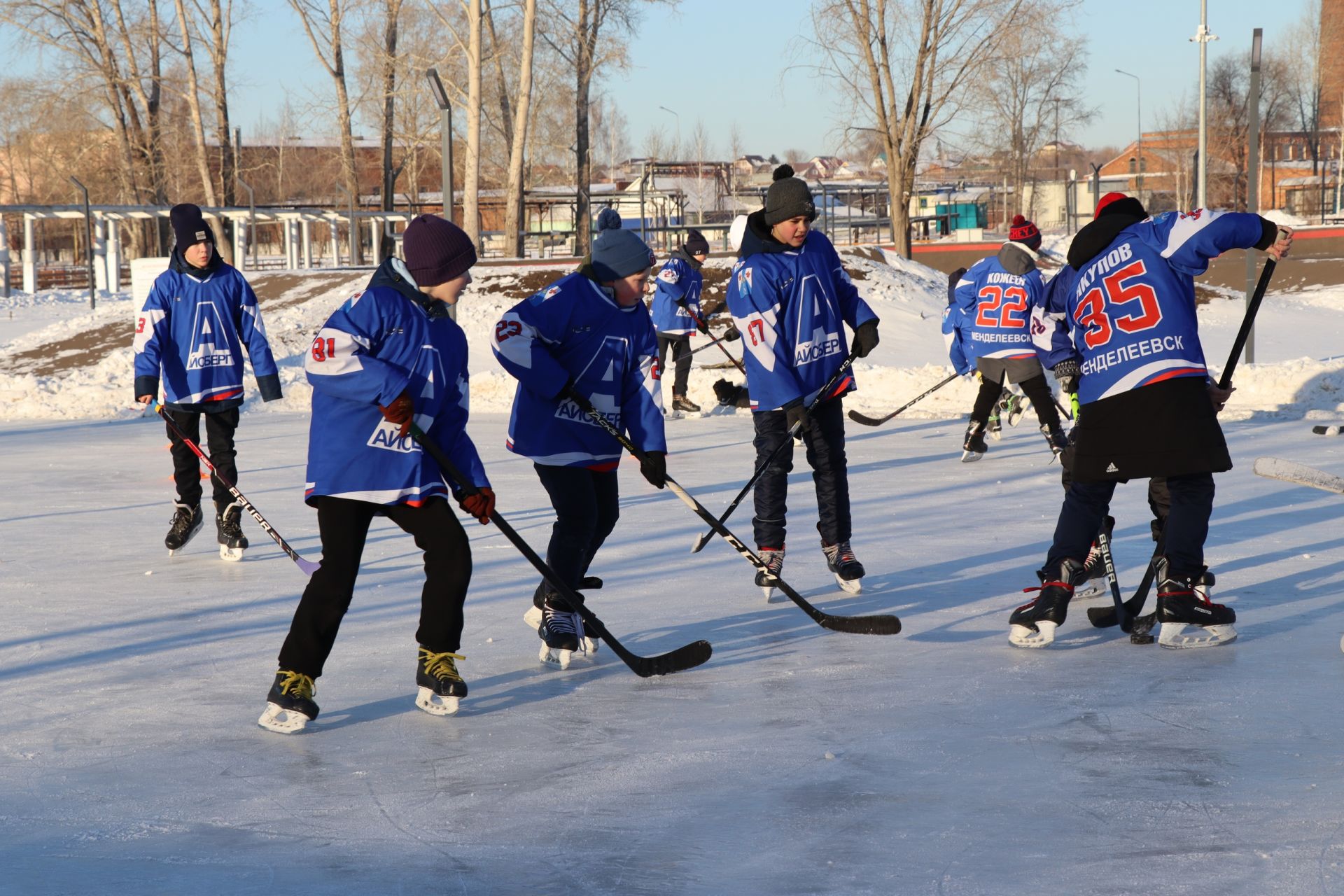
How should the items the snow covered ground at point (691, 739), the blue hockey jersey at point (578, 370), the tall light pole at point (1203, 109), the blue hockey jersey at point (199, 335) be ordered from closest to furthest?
the snow covered ground at point (691, 739), the blue hockey jersey at point (578, 370), the blue hockey jersey at point (199, 335), the tall light pole at point (1203, 109)

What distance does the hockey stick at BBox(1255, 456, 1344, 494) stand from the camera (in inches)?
162

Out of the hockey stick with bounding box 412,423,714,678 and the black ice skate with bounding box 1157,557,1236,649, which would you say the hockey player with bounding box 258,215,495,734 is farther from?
the black ice skate with bounding box 1157,557,1236,649

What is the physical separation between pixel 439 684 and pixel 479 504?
49cm

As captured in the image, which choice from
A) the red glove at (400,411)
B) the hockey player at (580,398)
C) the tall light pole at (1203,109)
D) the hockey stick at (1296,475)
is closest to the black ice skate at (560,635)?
the hockey player at (580,398)

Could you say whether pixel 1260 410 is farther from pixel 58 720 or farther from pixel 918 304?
pixel 58 720

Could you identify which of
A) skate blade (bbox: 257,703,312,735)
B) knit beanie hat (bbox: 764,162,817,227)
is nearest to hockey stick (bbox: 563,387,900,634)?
knit beanie hat (bbox: 764,162,817,227)

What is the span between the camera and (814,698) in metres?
3.55

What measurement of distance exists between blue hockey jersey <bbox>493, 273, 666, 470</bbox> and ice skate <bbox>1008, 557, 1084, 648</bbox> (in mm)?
1215

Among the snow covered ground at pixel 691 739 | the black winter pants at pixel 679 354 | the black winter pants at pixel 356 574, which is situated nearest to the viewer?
the snow covered ground at pixel 691 739

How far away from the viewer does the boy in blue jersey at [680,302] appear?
1087 cm

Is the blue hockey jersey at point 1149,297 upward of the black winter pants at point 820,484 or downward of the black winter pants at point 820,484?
upward

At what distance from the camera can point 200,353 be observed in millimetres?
5820

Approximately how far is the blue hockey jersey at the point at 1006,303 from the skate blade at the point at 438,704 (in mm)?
4856

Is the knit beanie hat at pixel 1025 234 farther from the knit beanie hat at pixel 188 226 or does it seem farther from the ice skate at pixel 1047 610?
the knit beanie hat at pixel 188 226
